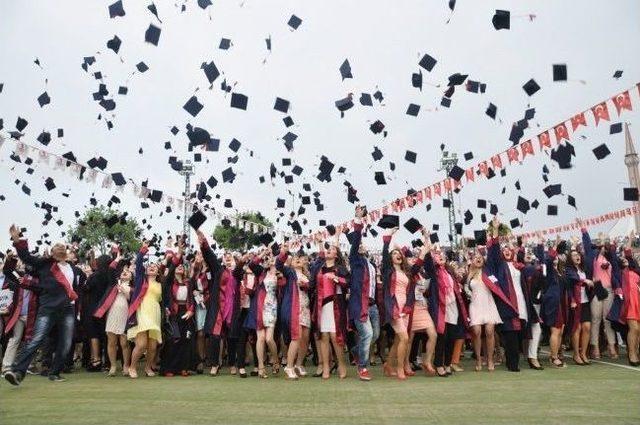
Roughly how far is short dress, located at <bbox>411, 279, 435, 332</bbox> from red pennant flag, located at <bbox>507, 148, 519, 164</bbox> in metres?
6.18

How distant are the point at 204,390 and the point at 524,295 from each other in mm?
5124

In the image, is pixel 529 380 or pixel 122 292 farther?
pixel 122 292

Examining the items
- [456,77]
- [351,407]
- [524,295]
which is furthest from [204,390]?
[456,77]

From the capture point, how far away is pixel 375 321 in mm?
9188

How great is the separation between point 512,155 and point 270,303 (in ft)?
25.5

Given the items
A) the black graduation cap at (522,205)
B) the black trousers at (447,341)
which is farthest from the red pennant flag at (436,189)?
the black trousers at (447,341)

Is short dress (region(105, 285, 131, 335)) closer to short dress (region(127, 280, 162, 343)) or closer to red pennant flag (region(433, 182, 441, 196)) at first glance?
short dress (region(127, 280, 162, 343))

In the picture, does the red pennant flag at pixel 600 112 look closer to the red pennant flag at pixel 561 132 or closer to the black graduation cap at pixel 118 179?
the red pennant flag at pixel 561 132

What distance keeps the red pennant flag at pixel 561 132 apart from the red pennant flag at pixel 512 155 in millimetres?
1499

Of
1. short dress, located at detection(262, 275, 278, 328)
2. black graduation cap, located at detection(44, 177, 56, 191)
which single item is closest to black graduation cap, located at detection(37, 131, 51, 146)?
black graduation cap, located at detection(44, 177, 56, 191)

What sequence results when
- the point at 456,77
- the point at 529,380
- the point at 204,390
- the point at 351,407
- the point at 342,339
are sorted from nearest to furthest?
the point at 351,407 < the point at 204,390 < the point at 529,380 < the point at 342,339 < the point at 456,77

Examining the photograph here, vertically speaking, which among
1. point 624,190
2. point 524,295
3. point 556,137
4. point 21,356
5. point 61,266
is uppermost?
point 556,137

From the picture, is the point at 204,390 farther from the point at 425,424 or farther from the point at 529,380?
the point at 529,380

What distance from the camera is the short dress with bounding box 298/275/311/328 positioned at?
8.41 m
